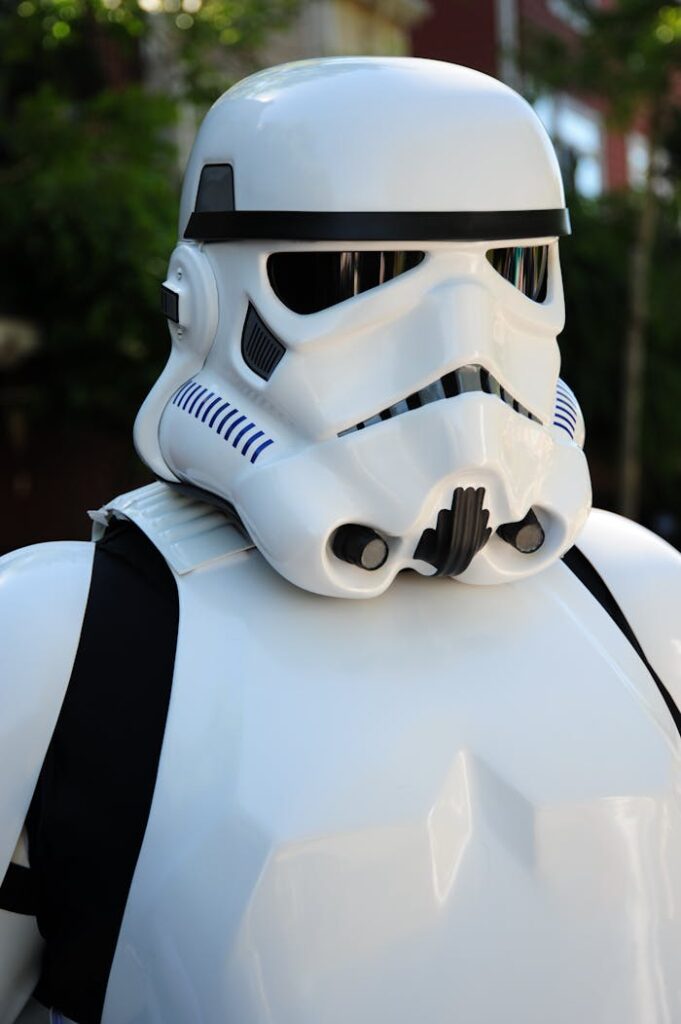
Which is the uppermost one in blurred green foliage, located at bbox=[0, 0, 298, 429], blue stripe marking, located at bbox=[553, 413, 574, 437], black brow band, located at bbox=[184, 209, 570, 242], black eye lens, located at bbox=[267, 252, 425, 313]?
black brow band, located at bbox=[184, 209, 570, 242]

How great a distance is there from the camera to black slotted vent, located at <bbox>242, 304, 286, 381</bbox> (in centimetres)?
167

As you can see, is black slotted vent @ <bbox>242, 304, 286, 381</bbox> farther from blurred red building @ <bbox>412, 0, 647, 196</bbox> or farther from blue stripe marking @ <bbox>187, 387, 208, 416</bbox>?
blurred red building @ <bbox>412, 0, 647, 196</bbox>

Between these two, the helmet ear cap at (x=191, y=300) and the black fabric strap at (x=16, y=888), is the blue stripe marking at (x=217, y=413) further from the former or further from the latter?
the black fabric strap at (x=16, y=888)

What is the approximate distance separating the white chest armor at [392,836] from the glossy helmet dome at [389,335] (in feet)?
0.41

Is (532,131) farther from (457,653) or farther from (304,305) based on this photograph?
(457,653)

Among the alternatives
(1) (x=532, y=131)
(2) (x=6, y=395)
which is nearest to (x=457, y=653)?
(1) (x=532, y=131)

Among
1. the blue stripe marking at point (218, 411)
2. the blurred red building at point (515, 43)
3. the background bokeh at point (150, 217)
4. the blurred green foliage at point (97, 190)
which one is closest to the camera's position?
the blue stripe marking at point (218, 411)

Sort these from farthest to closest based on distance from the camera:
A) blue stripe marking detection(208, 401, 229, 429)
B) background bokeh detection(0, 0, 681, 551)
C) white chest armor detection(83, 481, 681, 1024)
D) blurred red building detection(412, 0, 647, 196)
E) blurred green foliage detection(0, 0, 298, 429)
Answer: blurred red building detection(412, 0, 647, 196), background bokeh detection(0, 0, 681, 551), blurred green foliage detection(0, 0, 298, 429), blue stripe marking detection(208, 401, 229, 429), white chest armor detection(83, 481, 681, 1024)

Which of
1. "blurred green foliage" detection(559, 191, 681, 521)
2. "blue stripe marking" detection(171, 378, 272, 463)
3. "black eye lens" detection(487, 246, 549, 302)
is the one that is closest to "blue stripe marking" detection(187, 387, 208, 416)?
"blue stripe marking" detection(171, 378, 272, 463)

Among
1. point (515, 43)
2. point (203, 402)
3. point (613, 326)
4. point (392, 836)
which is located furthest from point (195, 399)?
point (515, 43)

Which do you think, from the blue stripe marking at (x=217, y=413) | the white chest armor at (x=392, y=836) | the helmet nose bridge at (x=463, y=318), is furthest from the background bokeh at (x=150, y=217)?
the white chest armor at (x=392, y=836)

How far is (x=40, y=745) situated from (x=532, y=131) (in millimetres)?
996

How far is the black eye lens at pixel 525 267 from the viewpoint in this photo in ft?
5.55

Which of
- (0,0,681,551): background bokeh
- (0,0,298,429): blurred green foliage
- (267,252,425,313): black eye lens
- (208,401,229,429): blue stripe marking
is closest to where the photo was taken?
(267,252,425,313): black eye lens
